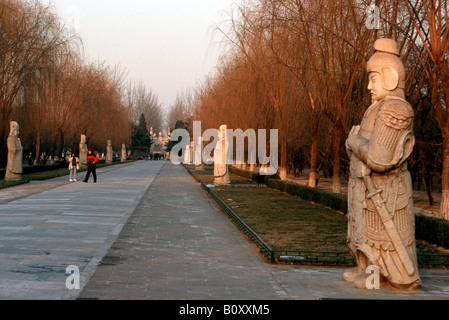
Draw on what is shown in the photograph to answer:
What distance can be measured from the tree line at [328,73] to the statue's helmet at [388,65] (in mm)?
5547

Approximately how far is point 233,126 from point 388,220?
31240mm

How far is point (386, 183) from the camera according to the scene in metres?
6.42

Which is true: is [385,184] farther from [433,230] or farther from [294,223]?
[294,223]

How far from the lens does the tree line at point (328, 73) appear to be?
45.4 feet

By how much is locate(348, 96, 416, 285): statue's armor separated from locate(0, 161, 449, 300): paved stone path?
49 cm

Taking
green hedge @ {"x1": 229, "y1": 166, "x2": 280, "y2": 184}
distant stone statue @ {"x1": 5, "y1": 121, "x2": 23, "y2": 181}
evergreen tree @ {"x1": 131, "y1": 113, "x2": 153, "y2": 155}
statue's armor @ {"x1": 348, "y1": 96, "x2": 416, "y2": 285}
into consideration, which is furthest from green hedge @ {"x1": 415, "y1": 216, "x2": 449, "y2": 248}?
evergreen tree @ {"x1": 131, "y1": 113, "x2": 153, "y2": 155}

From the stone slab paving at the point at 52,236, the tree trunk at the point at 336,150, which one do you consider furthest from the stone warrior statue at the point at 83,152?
the tree trunk at the point at 336,150

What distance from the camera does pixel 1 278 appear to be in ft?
22.4

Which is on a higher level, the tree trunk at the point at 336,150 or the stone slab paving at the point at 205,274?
the tree trunk at the point at 336,150

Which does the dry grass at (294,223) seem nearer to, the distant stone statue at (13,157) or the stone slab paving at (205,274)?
the stone slab paving at (205,274)

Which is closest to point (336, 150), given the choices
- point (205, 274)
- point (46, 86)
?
point (205, 274)

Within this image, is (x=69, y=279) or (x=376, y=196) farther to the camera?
(x=69, y=279)

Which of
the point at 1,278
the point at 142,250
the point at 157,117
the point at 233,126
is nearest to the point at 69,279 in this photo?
the point at 1,278
